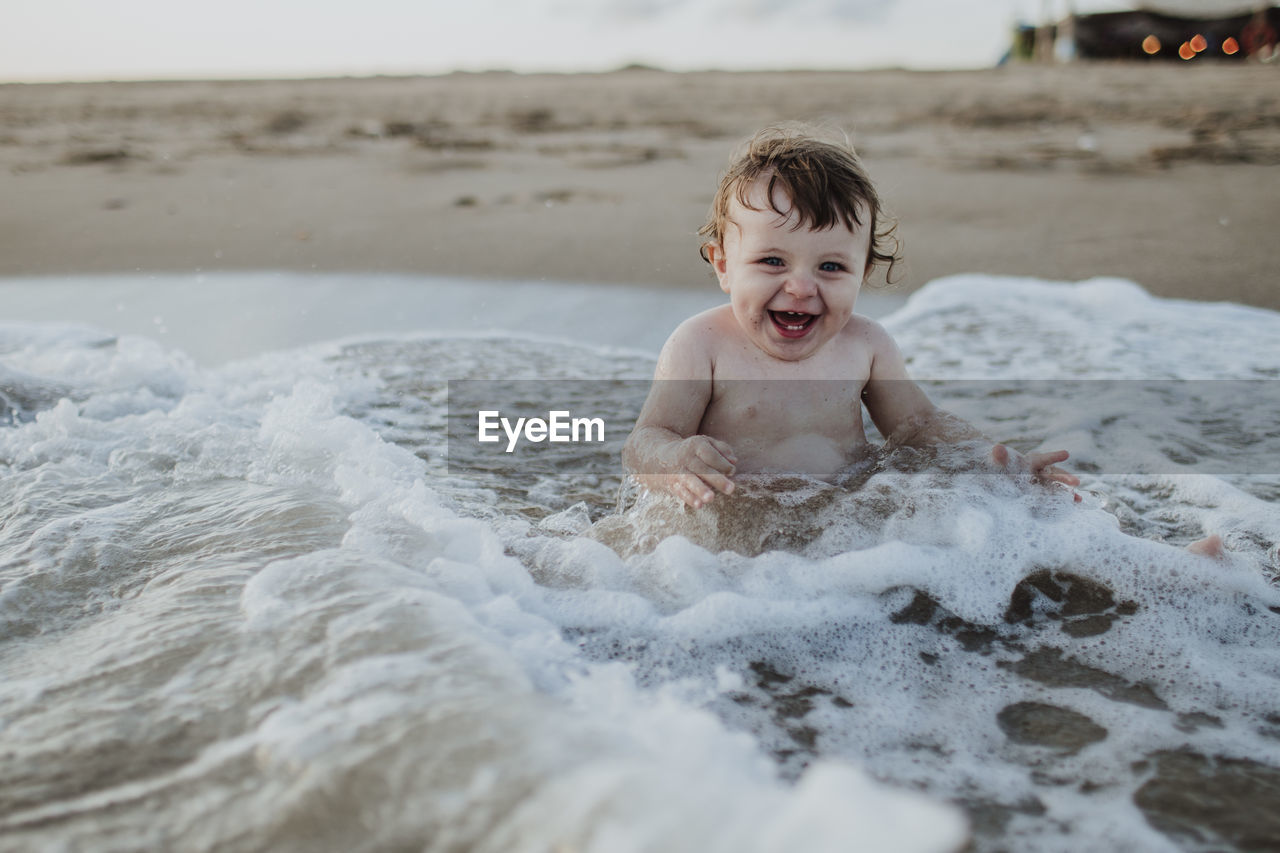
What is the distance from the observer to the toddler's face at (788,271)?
226 cm

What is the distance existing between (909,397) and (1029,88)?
14.3 m

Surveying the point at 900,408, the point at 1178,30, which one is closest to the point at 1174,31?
the point at 1178,30

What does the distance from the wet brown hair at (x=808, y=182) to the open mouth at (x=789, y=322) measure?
0.72 ft

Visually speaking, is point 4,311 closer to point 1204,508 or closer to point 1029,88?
point 1204,508

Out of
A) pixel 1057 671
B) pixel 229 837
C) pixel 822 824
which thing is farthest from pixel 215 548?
pixel 1057 671

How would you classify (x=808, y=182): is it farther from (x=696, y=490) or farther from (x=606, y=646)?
(x=606, y=646)

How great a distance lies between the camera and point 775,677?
169cm

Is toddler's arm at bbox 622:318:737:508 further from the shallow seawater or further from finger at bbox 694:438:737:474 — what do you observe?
the shallow seawater

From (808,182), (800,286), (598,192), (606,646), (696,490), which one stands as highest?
(598,192)

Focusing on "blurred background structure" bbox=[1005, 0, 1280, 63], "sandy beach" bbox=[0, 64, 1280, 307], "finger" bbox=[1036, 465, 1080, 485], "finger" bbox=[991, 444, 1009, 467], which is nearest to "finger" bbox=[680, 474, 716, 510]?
"finger" bbox=[991, 444, 1009, 467]

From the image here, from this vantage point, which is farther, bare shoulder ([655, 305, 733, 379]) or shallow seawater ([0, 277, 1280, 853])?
bare shoulder ([655, 305, 733, 379])

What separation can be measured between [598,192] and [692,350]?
445 centimetres

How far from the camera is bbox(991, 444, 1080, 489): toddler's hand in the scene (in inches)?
89.7

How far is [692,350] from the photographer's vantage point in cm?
245
